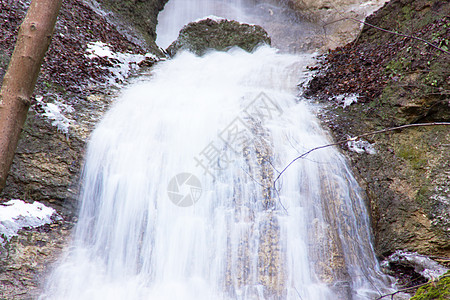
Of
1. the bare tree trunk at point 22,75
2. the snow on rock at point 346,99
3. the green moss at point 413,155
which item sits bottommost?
the bare tree trunk at point 22,75

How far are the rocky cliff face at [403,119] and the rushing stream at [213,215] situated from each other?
387 mm

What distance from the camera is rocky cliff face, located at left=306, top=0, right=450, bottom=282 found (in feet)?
14.6

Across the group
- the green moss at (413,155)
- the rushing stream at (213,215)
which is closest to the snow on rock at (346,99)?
the rushing stream at (213,215)

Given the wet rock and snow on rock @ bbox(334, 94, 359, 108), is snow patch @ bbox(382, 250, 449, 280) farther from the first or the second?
the wet rock

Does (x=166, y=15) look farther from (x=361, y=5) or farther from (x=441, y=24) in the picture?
(x=441, y=24)

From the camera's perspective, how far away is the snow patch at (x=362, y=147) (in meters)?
5.21

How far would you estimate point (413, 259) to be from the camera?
13.8ft

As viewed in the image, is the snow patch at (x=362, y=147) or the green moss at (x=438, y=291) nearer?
the green moss at (x=438, y=291)

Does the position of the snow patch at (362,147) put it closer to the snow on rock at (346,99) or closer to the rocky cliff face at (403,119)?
the rocky cliff face at (403,119)

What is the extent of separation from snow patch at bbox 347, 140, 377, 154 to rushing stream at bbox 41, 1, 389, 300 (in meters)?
0.29

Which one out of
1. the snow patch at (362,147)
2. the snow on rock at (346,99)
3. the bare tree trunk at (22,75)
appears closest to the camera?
the bare tree trunk at (22,75)

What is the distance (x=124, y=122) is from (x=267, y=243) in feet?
9.56

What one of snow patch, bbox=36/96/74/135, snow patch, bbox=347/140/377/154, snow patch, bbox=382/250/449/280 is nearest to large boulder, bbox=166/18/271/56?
snow patch, bbox=36/96/74/135

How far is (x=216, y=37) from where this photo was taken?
9.73 m
